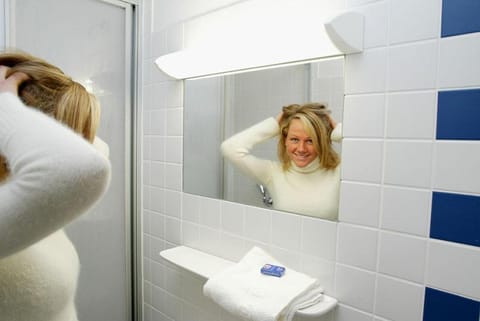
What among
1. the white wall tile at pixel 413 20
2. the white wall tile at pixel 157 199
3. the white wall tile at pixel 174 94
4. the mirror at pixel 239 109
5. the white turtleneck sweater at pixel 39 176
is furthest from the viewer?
the white wall tile at pixel 157 199

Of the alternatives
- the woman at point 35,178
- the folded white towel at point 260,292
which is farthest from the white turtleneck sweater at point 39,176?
the folded white towel at point 260,292

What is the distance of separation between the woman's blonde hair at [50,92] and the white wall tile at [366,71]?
24.9 inches

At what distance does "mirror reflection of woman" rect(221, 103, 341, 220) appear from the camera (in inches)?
35.4

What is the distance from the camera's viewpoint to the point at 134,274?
158 cm

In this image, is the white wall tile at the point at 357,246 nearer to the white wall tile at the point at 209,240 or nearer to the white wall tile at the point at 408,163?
the white wall tile at the point at 408,163

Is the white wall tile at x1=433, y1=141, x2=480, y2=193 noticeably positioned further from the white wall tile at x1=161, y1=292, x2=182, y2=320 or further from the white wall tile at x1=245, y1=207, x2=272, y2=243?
the white wall tile at x1=161, y1=292, x2=182, y2=320

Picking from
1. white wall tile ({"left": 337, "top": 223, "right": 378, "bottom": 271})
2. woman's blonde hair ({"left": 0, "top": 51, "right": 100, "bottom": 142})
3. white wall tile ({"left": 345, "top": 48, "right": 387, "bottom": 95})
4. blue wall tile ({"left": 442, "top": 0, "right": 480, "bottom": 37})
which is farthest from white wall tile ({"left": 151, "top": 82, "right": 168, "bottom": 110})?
blue wall tile ({"left": 442, "top": 0, "right": 480, "bottom": 37})

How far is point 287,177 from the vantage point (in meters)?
1.01

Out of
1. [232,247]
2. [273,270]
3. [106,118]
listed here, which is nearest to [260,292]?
[273,270]

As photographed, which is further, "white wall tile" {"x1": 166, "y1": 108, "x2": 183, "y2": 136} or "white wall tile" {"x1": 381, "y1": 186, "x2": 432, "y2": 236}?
"white wall tile" {"x1": 166, "y1": 108, "x2": 183, "y2": 136}

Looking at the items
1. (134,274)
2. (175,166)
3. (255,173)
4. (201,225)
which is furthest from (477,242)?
(134,274)

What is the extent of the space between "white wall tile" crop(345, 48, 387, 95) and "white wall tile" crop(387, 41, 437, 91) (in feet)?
0.06

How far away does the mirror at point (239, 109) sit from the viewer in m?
0.91

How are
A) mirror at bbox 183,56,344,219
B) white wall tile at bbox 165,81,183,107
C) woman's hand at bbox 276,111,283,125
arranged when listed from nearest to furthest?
mirror at bbox 183,56,344,219 < woman's hand at bbox 276,111,283,125 < white wall tile at bbox 165,81,183,107
